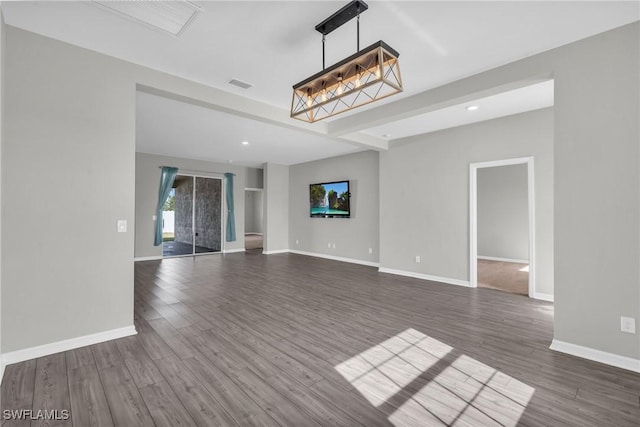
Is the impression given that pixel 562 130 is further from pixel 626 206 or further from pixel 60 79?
pixel 60 79

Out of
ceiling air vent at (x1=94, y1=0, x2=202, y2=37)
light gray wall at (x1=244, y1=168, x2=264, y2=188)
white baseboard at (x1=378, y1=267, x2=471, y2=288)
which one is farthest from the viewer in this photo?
light gray wall at (x1=244, y1=168, x2=264, y2=188)

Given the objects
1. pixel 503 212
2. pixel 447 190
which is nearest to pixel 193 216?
pixel 447 190

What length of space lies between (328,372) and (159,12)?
3131 mm

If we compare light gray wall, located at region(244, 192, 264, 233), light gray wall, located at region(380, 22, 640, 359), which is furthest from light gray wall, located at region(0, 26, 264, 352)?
light gray wall, located at region(244, 192, 264, 233)

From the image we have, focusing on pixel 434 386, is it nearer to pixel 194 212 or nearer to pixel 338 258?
pixel 338 258

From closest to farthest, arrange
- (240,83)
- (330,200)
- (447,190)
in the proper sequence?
(240,83) → (447,190) → (330,200)

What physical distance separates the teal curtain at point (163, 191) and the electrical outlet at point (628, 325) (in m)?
8.51

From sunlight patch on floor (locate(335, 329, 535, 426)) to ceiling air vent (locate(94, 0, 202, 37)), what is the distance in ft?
10.1

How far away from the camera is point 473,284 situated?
199 inches

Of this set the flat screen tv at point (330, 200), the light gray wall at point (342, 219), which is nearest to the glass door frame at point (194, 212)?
the light gray wall at point (342, 219)

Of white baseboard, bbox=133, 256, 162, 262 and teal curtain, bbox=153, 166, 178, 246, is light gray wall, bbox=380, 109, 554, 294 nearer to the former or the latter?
teal curtain, bbox=153, 166, 178, 246

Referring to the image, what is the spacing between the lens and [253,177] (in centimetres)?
982

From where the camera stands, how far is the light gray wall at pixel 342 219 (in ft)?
23.2

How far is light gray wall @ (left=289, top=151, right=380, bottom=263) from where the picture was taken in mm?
7078
